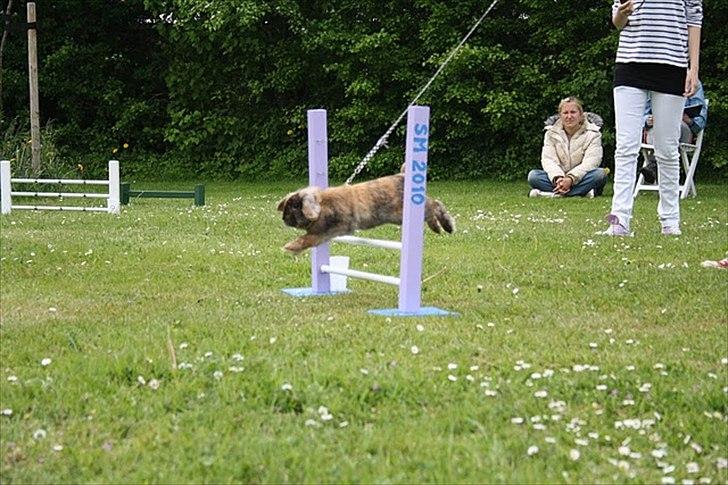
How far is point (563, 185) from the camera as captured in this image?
11016mm

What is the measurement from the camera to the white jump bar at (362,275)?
14.6 feet

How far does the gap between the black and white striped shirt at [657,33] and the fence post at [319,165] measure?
2426 millimetres

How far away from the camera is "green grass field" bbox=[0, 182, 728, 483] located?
2467 millimetres

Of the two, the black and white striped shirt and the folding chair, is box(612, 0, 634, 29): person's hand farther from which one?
the folding chair

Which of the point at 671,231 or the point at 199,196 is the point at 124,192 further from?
the point at 671,231

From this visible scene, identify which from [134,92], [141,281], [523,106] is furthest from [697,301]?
[134,92]

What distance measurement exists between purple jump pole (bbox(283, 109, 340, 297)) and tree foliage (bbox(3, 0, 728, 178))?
10057 mm

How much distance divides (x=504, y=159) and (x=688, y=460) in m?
13.6

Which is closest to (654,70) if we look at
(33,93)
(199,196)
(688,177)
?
(688,177)

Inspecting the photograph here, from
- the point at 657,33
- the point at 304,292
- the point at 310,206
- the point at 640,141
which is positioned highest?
the point at 657,33

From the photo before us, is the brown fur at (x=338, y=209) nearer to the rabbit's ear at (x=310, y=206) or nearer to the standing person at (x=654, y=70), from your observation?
the rabbit's ear at (x=310, y=206)

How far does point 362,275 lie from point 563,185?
6780 mm

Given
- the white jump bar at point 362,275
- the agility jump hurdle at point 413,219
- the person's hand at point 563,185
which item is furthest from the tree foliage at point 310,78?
the agility jump hurdle at point 413,219

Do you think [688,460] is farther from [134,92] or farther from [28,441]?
[134,92]
